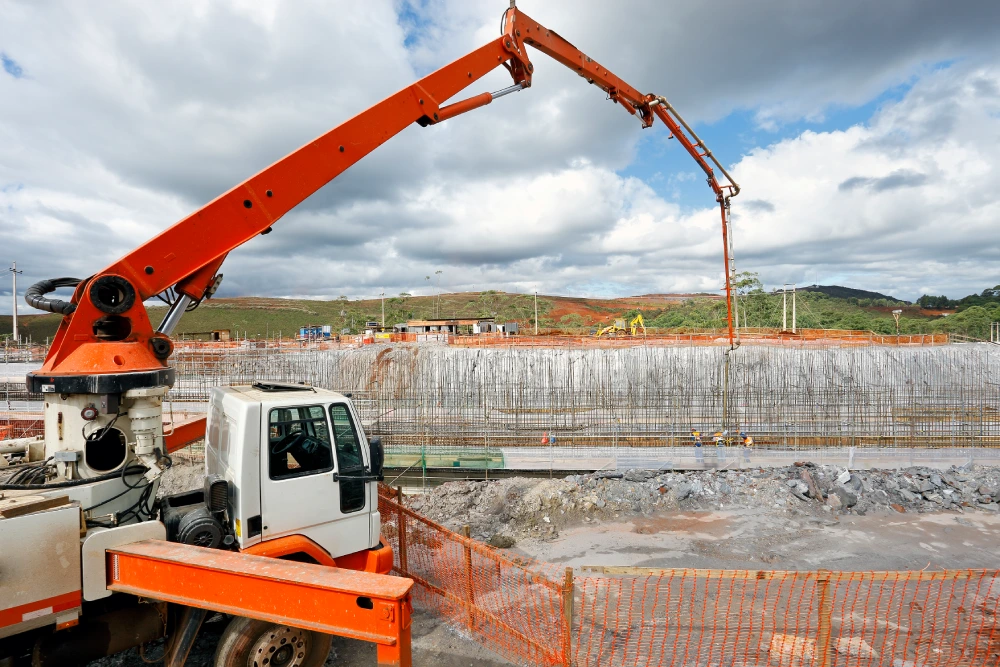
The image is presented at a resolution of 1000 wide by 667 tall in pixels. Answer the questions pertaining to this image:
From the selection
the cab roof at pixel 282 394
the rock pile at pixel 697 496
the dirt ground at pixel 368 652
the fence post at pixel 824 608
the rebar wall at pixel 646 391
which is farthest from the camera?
the rebar wall at pixel 646 391

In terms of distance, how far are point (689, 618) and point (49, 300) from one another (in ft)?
22.5

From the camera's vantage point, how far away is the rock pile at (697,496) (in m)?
9.01

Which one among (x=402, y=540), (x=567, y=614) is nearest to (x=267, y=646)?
(x=402, y=540)

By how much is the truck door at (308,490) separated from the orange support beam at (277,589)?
67 cm

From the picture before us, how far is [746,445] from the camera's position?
41.4 ft

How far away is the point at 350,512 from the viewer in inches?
176

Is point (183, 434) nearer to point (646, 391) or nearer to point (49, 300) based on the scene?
point (49, 300)

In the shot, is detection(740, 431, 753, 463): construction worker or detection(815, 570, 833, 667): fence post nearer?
detection(815, 570, 833, 667): fence post

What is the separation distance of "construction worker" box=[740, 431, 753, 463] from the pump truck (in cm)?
982

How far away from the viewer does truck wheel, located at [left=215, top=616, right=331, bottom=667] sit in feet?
12.3

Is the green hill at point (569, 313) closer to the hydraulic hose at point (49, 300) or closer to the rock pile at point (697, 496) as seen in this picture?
the rock pile at point (697, 496)

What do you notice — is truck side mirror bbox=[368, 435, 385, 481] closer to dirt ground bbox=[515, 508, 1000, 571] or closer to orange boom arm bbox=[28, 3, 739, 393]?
orange boom arm bbox=[28, 3, 739, 393]

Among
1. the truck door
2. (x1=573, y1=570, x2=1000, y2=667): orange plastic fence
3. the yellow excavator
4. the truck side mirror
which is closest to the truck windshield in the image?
the truck door

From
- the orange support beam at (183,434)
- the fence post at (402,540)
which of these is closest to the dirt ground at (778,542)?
the fence post at (402,540)
